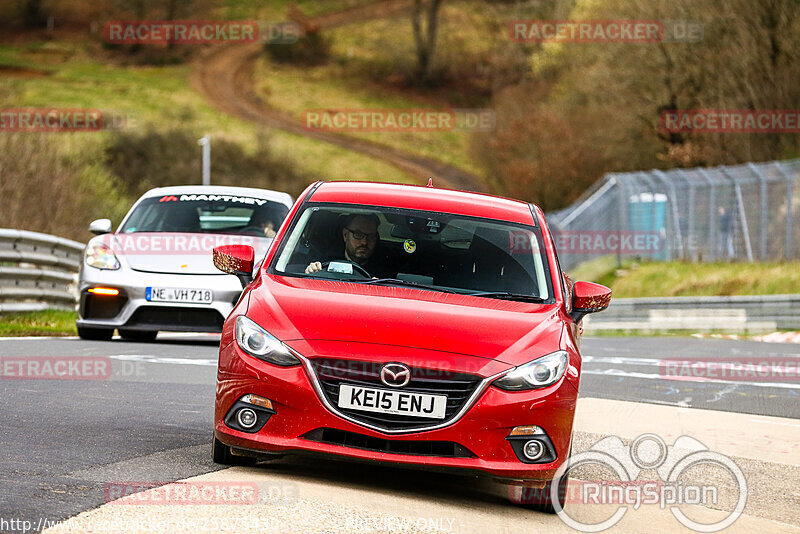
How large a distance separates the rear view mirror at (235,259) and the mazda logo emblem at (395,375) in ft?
4.98

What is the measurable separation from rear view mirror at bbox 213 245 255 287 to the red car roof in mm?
571

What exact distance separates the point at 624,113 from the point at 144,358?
1532 inches

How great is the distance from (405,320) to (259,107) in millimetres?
99969

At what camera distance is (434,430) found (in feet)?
19.5

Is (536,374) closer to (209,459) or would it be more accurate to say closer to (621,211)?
(209,459)

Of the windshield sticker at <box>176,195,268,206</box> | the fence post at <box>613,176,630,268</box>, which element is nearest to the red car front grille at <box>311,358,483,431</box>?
the windshield sticker at <box>176,195,268,206</box>

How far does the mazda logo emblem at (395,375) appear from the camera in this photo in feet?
19.5

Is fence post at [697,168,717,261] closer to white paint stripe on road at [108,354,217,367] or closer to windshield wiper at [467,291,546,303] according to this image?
white paint stripe on road at [108,354,217,367]

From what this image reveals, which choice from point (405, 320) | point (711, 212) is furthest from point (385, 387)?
point (711, 212)

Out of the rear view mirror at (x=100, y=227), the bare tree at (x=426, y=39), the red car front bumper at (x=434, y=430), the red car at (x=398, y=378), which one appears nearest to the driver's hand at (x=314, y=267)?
the red car at (x=398, y=378)

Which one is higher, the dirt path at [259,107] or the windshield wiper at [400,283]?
the dirt path at [259,107]

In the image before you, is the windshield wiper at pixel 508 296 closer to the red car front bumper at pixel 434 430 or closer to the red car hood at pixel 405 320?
the red car hood at pixel 405 320

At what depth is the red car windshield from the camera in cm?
707

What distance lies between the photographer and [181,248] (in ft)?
43.7
